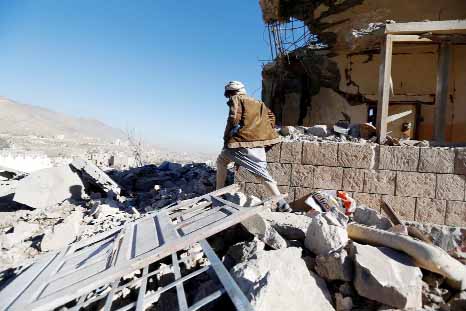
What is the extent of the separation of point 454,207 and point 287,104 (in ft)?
18.3

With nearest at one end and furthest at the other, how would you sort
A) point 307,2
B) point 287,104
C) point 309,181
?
point 309,181
point 307,2
point 287,104

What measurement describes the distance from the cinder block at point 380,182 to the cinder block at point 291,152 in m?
0.94

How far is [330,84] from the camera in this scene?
830cm

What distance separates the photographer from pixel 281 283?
1849 millimetres

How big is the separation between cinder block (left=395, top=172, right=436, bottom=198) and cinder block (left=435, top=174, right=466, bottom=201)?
0.26ft

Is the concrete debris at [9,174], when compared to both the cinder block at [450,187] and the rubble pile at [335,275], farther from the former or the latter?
the cinder block at [450,187]

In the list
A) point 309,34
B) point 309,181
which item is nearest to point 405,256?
point 309,181

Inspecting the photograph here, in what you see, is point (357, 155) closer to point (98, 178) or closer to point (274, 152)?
point (274, 152)

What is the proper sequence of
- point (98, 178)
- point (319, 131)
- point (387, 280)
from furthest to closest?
1. point (98, 178)
2. point (319, 131)
3. point (387, 280)

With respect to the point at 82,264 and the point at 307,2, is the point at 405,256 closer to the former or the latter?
the point at 82,264

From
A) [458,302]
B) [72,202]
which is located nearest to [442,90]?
[458,302]

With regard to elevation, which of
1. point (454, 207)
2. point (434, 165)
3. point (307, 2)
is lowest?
point (454, 207)

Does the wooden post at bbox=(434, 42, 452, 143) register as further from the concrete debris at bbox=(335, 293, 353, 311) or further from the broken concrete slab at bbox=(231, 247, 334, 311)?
the broken concrete slab at bbox=(231, 247, 334, 311)

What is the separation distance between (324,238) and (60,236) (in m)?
3.83
